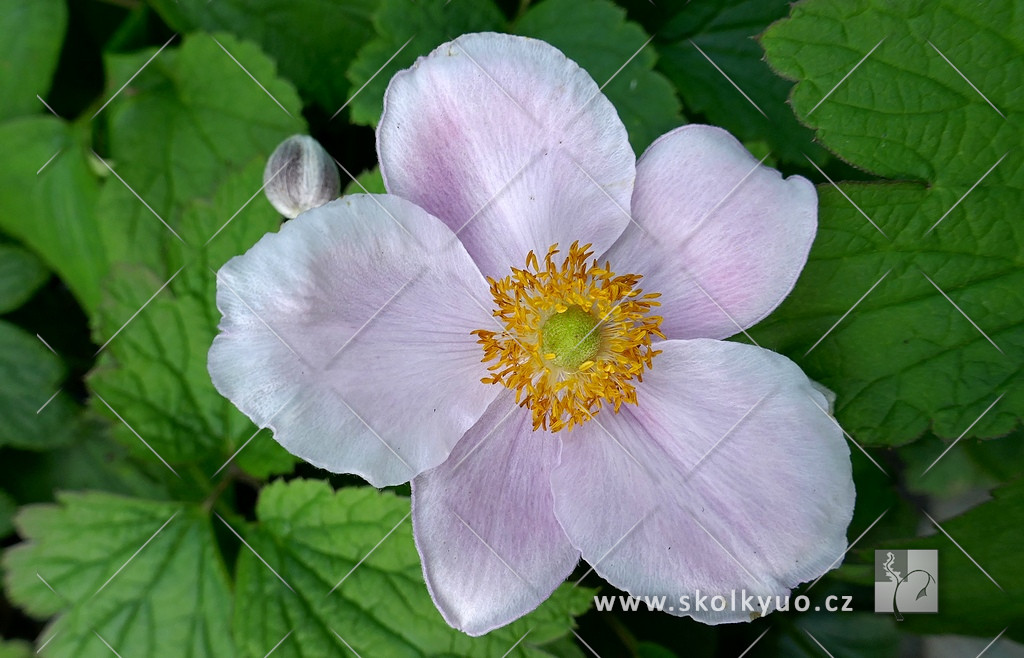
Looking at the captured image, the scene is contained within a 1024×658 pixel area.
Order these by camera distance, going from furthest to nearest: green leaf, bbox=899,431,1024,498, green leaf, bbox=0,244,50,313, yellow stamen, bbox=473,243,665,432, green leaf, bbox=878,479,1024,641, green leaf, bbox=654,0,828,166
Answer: green leaf, bbox=0,244,50,313 < green leaf, bbox=654,0,828,166 < green leaf, bbox=899,431,1024,498 < green leaf, bbox=878,479,1024,641 < yellow stamen, bbox=473,243,665,432

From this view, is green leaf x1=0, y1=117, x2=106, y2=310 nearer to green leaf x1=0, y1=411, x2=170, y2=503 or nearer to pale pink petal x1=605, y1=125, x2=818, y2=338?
green leaf x1=0, y1=411, x2=170, y2=503

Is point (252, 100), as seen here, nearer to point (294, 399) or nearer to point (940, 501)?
point (294, 399)

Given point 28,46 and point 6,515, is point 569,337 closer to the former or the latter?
point 6,515

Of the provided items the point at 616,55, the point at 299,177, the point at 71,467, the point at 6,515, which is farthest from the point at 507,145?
the point at 6,515

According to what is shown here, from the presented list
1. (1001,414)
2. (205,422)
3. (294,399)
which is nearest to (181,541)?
(205,422)

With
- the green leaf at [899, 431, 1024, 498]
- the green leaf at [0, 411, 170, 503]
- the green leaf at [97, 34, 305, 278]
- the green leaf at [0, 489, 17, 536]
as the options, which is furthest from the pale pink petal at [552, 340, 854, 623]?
the green leaf at [0, 489, 17, 536]

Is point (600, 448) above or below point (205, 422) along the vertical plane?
below
